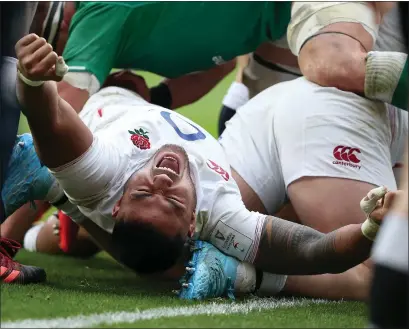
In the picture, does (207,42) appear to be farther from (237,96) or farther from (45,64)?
(45,64)

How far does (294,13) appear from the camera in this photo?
3.37 meters

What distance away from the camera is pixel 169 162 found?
101 inches

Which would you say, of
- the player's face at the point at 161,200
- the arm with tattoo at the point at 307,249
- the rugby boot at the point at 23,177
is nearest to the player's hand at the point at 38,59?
the player's face at the point at 161,200

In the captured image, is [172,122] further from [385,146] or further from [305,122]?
[385,146]

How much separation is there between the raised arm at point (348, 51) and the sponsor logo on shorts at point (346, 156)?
0.73 ft

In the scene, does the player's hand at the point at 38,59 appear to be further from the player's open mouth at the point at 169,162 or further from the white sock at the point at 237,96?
the white sock at the point at 237,96

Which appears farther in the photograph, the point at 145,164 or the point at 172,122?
the point at 172,122

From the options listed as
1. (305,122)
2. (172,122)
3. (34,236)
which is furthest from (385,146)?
(34,236)

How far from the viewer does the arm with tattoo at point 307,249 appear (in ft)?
7.97

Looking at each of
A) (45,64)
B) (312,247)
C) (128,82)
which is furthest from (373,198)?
(128,82)

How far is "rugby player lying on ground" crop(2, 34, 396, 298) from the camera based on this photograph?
2.38 m

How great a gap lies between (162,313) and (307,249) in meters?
0.57

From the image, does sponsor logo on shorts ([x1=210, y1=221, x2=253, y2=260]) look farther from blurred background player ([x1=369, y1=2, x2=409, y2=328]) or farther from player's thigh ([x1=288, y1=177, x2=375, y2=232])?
blurred background player ([x1=369, y1=2, x2=409, y2=328])

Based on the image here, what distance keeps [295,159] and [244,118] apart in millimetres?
370
